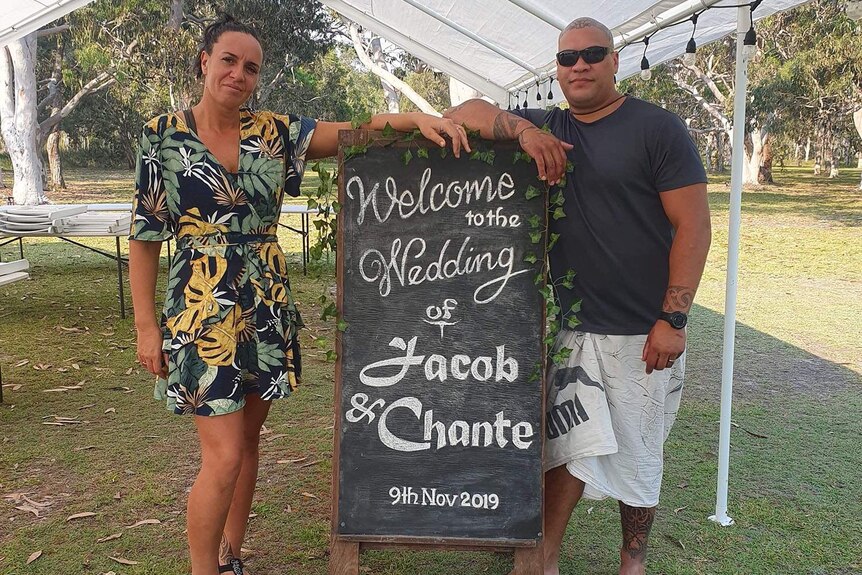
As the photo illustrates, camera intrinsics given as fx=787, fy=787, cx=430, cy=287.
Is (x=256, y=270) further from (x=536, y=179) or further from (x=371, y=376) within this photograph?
(x=536, y=179)

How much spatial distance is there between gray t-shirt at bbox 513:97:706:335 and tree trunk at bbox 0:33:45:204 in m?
19.4

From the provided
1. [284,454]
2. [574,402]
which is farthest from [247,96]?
[284,454]

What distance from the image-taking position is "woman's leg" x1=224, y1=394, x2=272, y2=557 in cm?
280

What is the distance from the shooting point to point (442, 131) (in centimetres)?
261

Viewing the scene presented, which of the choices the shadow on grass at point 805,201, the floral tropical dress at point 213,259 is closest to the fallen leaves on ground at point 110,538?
the floral tropical dress at point 213,259

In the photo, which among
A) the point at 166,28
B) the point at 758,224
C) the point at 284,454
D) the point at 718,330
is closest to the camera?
the point at 284,454

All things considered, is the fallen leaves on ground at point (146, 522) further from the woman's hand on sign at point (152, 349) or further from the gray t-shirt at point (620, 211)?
the gray t-shirt at point (620, 211)

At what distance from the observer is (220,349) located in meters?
2.54

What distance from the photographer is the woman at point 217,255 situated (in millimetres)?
2512

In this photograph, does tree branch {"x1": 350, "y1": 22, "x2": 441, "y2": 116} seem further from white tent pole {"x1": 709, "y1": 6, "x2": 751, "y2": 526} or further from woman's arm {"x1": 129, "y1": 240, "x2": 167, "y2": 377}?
woman's arm {"x1": 129, "y1": 240, "x2": 167, "y2": 377}

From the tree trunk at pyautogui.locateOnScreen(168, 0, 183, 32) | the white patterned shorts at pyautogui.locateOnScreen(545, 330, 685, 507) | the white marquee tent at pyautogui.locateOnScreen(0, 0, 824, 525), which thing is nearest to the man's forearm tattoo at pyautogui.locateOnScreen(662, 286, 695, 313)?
the white patterned shorts at pyautogui.locateOnScreen(545, 330, 685, 507)

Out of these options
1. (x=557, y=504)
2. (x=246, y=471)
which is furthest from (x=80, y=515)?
(x=557, y=504)

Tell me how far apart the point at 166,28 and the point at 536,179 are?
2352cm

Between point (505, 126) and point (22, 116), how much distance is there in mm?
20520
